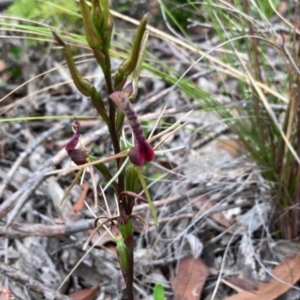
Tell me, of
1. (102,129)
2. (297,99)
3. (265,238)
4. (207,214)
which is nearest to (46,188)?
(102,129)

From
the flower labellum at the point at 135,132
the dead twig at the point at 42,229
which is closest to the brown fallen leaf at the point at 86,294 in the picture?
the dead twig at the point at 42,229

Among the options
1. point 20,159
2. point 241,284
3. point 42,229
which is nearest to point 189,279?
point 241,284

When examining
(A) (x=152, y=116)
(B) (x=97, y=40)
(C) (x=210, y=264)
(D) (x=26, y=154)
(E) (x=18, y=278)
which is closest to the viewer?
(B) (x=97, y=40)

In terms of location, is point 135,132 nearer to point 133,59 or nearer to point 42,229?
point 133,59

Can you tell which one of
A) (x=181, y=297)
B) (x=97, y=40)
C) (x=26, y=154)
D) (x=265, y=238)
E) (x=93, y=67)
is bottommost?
(x=181, y=297)

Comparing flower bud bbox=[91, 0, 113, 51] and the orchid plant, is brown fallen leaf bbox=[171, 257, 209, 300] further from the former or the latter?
flower bud bbox=[91, 0, 113, 51]

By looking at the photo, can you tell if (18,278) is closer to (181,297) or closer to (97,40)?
(181,297)

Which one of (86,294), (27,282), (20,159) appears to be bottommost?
(86,294)
